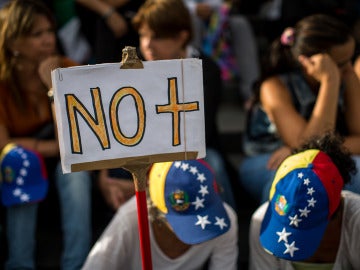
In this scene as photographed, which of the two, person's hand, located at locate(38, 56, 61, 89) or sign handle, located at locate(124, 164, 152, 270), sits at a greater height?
person's hand, located at locate(38, 56, 61, 89)

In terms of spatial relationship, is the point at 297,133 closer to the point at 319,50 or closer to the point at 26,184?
the point at 319,50

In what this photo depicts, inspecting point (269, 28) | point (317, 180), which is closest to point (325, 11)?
point (269, 28)

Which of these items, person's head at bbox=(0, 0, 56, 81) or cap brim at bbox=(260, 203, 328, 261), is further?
person's head at bbox=(0, 0, 56, 81)

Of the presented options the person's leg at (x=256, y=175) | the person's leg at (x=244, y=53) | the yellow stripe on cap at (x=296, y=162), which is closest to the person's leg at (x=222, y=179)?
the person's leg at (x=256, y=175)

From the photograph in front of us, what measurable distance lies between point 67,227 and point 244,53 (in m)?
1.82

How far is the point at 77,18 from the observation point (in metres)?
3.18

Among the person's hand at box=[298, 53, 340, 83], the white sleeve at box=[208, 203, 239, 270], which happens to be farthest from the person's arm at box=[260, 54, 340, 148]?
the white sleeve at box=[208, 203, 239, 270]

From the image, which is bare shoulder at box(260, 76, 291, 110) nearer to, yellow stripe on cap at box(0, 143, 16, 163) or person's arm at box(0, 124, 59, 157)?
person's arm at box(0, 124, 59, 157)

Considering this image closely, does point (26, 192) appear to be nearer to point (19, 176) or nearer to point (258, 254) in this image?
point (19, 176)

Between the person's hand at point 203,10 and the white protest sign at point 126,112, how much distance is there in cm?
203

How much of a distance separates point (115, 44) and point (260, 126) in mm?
903

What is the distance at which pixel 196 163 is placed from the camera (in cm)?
196

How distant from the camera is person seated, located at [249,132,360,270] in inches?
69.8

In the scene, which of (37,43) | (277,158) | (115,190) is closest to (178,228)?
(115,190)
